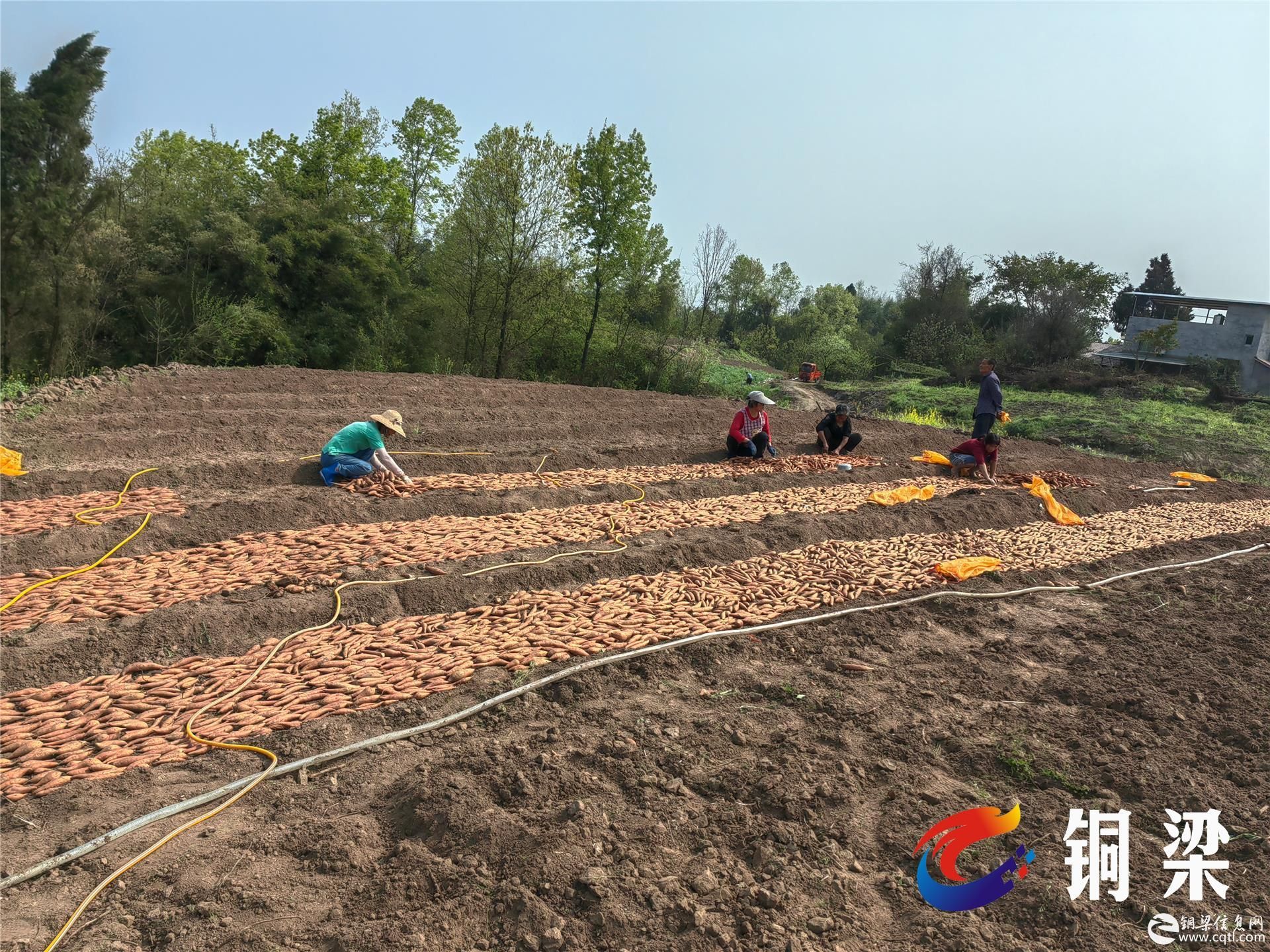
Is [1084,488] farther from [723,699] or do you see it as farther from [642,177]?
[642,177]

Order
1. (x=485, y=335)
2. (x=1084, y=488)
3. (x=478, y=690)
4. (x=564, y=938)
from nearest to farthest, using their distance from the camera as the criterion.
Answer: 1. (x=564, y=938)
2. (x=478, y=690)
3. (x=1084, y=488)
4. (x=485, y=335)

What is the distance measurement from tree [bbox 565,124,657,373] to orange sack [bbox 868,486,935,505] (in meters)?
12.8

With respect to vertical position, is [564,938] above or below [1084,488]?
below

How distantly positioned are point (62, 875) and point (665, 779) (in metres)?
2.32

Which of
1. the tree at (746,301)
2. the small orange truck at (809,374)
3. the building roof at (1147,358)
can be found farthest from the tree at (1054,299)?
the tree at (746,301)

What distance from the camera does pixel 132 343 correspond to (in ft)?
53.8

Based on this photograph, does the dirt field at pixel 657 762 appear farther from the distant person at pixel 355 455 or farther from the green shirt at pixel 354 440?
the green shirt at pixel 354 440

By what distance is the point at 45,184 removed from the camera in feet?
44.9

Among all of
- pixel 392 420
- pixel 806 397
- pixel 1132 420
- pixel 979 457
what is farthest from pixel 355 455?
pixel 1132 420

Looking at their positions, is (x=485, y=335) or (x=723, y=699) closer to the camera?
(x=723, y=699)

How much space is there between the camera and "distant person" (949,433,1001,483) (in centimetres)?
1074

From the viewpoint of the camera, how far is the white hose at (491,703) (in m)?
2.94

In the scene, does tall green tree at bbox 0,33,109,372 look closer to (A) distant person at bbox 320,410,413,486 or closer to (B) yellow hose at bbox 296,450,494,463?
(B) yellow hose at bbox 296,450,494,463

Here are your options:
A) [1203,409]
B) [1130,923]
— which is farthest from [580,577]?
[1203,409]
